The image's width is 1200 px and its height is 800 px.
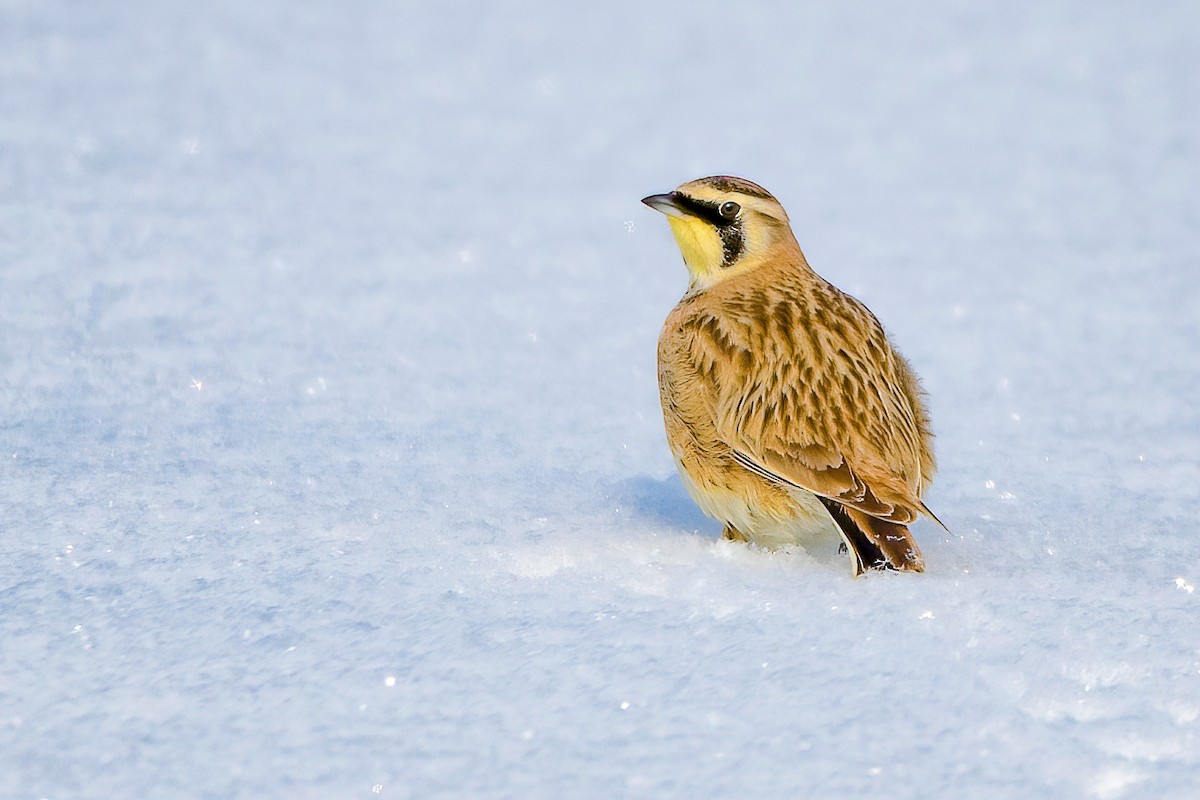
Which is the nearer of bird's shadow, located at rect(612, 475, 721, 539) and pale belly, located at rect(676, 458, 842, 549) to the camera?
pale belly, located at rect(676, 458, 842, 549)

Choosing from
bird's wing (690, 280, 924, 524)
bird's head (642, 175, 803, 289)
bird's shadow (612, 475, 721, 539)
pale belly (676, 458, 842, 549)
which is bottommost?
bird's shadow (612, 475, 721, 539)

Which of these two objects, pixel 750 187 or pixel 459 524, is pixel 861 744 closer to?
pixel 459 524

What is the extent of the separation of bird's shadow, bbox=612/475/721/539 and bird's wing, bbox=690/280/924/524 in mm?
421

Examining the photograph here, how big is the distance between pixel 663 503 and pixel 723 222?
2.89ft

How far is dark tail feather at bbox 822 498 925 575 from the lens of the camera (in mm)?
3404

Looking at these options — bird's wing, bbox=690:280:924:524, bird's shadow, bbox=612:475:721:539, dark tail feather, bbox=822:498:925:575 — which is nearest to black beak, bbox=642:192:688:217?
bird's wing, bbox=690:280:924:524

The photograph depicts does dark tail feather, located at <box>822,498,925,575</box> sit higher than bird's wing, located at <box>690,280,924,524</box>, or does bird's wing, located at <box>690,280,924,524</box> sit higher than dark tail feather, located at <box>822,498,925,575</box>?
bird's wing, located at <box>690,280,924,524</box>

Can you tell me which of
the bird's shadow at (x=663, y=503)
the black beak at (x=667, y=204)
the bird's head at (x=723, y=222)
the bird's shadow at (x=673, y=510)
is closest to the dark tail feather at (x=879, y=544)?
the bird's shadow at (x=673, y=510)

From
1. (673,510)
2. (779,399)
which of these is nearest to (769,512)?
(779,399)

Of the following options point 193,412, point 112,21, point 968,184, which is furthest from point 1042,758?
point 112,21

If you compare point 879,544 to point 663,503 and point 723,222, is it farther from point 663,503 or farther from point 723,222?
point 723,222

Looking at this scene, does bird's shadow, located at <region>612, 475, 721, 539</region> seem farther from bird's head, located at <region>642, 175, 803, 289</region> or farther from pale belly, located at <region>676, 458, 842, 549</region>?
bird's head, located at <region>642, 175, 803, 289</region>

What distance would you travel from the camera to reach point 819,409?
12.3 ft

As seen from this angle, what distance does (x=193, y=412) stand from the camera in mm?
4754
